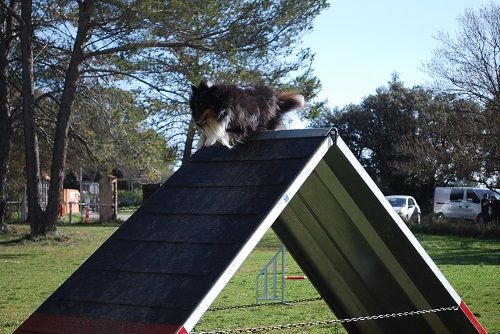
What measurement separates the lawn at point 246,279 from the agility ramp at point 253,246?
2.29m

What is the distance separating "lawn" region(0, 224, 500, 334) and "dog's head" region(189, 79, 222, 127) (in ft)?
11.0

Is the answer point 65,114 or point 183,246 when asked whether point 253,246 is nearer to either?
point 183,246

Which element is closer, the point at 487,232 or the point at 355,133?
the point at 487,232

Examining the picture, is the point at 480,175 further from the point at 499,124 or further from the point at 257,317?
the point at 257,317

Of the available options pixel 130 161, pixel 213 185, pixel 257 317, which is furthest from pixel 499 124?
pixel 213 185

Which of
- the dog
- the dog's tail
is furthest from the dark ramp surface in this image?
the dog's tail

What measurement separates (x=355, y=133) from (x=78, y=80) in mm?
25027

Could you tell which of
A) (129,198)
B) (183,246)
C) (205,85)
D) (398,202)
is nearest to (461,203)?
(398,202)

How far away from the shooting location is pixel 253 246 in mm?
3771

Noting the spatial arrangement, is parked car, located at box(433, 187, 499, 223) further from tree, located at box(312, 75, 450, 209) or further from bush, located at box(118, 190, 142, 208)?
bush, located at box(118, 190, 142, 208)

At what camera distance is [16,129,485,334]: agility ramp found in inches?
148

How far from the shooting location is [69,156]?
26297mm

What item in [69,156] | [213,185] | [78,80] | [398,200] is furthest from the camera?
[398,200]

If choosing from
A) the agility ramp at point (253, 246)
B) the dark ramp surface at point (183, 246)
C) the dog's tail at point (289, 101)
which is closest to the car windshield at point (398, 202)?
the agility ramp at point (253, 246)
